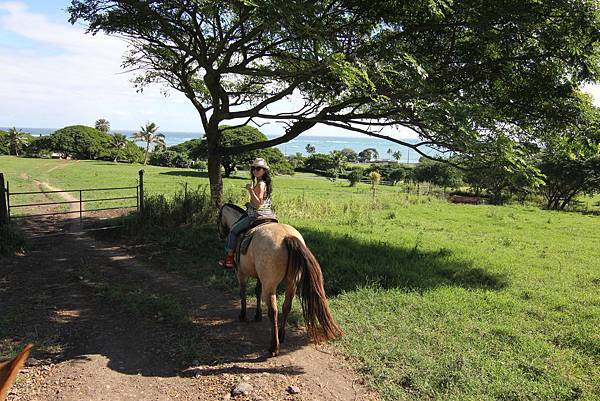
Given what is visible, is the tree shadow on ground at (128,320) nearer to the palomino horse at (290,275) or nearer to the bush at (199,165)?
the palomino horse at (290,275)

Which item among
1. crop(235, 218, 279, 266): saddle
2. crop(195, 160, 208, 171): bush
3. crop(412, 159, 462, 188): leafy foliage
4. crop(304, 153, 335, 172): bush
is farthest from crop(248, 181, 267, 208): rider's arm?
crop(304, 153, 335, 172): bush

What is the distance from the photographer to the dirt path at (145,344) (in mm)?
4844

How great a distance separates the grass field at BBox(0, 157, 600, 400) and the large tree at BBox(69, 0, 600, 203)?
307 cm

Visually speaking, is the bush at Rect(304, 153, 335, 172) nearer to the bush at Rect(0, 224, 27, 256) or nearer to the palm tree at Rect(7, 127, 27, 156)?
the palm tree at Rect(7, 127, 27, 156)

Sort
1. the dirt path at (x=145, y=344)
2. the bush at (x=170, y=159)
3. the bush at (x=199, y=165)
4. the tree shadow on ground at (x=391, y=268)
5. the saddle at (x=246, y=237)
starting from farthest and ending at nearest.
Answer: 1. the bush at (x=170, y=159)
2. the bush at (x=199, y=165)
3. the tree shadow on ground at (x=391, y=268)
4. the saddle at (x=246, y=237)
5. the dirt path at (x=145, y=344)

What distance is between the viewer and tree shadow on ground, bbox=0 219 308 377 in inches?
217

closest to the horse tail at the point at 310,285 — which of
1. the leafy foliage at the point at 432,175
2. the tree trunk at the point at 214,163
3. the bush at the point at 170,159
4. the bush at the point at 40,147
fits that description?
the tree trunk at the point at 214,163

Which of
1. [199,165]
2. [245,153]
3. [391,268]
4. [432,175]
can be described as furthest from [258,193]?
[199,165]

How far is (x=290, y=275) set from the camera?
5648 mm

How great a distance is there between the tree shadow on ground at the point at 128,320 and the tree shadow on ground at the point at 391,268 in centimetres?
237

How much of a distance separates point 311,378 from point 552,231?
15.2m

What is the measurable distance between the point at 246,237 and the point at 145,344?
2.14 m

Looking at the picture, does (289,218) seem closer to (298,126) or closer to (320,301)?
(298,126)

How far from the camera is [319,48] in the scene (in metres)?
7.91
